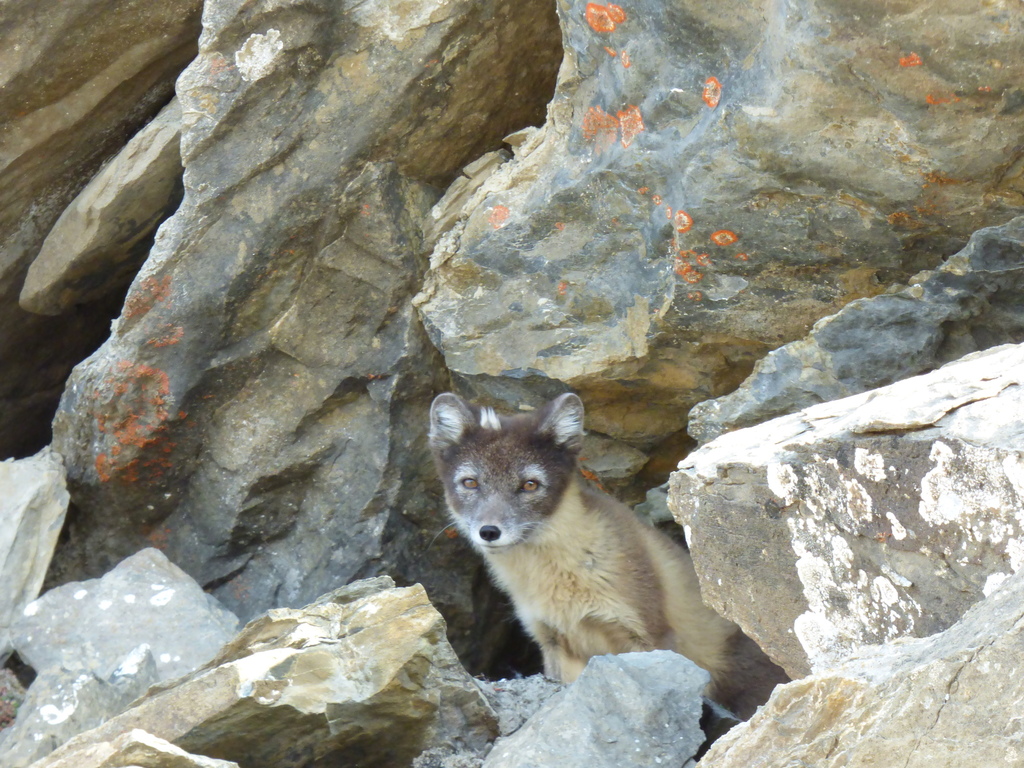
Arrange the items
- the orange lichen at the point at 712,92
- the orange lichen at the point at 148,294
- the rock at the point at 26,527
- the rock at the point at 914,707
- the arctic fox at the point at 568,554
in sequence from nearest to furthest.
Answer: the rock at the point at 914,707
the orange lichen at the point at 712,92
the arctic fox at the point at 568,554
the rock at the point at 26,527
the orange lichen at the point at 148,294

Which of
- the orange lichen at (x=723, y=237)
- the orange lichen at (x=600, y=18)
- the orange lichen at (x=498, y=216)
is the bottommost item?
the orange lichen at (x=723, y=237)

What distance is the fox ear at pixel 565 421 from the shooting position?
18.3 feet

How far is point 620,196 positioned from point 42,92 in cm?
369

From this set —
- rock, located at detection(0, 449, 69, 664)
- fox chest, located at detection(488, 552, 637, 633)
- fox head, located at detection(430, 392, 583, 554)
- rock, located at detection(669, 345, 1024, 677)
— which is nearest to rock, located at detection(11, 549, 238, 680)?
rock, located at detection(0, 449, 69, 664)

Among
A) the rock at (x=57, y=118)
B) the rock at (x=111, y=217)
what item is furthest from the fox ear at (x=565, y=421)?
the rock at (x=57, y=118)

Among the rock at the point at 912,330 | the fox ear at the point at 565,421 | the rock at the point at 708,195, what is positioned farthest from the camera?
the fox ear at the point at 565,421

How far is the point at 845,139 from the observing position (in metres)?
4.43

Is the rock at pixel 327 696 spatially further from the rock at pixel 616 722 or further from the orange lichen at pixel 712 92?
the orange lichen at pixel 712 92

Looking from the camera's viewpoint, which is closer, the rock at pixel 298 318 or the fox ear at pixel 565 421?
the fox ear at pixel 565 421

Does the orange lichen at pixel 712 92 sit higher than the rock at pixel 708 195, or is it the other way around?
the orange lichen at pixel 712 92

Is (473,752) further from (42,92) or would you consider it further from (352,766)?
(42,92)

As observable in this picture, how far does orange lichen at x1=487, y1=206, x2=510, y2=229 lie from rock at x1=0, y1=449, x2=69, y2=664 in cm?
298

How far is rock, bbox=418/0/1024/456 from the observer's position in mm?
4168

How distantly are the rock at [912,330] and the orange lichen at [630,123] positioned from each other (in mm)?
1279
